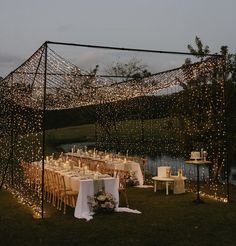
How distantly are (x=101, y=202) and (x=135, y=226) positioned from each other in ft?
3.43

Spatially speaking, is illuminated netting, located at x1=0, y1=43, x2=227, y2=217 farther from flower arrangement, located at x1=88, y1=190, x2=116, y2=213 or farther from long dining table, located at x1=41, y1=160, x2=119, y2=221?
flower arrangement, located at x1=88, y1=190, x2=116, y2=213

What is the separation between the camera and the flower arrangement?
25.4 feet

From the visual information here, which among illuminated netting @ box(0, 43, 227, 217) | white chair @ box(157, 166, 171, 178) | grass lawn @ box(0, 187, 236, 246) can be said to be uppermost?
illuminated netting @ box(0, 43, 227, 217)

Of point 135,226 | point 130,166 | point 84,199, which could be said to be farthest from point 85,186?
point 130,166

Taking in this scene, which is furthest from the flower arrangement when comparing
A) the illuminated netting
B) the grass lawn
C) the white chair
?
the white chair

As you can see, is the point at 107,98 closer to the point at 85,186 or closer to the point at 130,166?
the point at 130,166

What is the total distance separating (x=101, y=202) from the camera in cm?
777

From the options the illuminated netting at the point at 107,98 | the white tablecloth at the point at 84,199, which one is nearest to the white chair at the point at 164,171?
the illuminated netting at the point at 107,98

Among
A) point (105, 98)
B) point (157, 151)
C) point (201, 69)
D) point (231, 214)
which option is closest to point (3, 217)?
point (231, 214)

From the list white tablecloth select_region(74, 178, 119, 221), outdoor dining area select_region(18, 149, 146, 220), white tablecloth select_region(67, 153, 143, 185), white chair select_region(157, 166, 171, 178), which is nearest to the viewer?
white tablecloth select_region(74, 178, 119, 221)

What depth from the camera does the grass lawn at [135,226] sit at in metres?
6.14

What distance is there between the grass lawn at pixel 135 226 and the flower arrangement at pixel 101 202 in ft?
0.54

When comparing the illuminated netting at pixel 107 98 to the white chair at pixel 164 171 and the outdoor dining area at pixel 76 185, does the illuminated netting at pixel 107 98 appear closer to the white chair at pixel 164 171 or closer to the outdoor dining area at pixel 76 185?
the outdoor dining area at pixel 76 185

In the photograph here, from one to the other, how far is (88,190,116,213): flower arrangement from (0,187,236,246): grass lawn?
165 mm
